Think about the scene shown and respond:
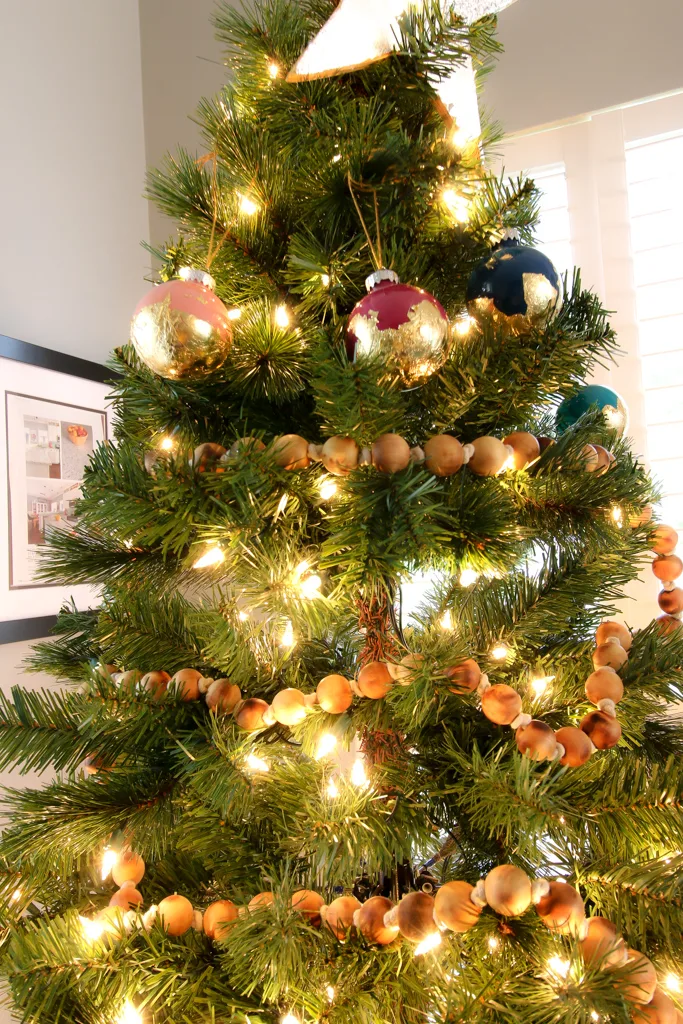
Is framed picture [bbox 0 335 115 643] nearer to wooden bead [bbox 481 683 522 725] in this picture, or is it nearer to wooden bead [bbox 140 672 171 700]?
wooden bead [bbox 140 672 171 700]

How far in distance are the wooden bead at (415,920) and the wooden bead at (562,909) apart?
0.21 feet

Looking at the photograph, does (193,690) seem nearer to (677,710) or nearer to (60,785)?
(60,785)

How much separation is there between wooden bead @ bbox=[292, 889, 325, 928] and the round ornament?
354mm

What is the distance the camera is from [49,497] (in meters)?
1.12

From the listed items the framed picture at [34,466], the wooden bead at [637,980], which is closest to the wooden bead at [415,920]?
the wooden bead at [637,980]

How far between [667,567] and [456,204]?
1.28 feet

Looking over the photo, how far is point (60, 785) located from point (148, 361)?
0.97ft

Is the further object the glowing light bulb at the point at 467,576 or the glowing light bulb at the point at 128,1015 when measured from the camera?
the glowing light bulb at the point at 467,576

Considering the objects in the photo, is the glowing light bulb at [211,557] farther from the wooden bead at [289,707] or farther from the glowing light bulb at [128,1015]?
the glowing light bulb at [128,1015]

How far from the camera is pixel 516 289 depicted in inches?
20.4

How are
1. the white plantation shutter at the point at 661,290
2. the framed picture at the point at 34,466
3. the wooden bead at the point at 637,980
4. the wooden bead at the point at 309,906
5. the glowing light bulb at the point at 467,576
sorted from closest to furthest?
the wooden bead at the point at 637,980 → the wooden bead at the point at 309,906 → the glowing light bulb at the point at 467,576 → the framed picture at the point at 34,466 → the white plantation shutter at the point at 661,290

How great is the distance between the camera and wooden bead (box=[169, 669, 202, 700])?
1.67 feet

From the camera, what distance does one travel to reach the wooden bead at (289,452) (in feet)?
1.54

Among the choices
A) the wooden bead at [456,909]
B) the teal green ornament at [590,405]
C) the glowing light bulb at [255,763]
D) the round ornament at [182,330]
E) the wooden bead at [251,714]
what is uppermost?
the round ornament at [182,330]
